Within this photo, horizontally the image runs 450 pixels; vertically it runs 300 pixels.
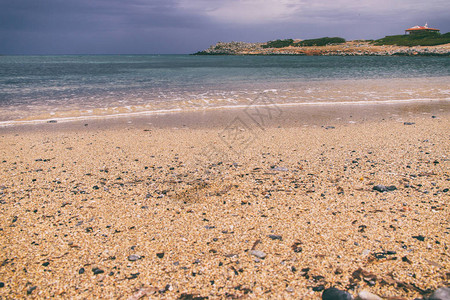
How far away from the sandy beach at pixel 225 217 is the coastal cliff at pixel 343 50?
87.1 m

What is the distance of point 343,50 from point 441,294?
11272cm

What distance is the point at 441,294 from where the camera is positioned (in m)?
2.30

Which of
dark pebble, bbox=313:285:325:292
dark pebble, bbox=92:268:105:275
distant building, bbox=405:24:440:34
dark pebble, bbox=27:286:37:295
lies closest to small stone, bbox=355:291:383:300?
dark pebble, bbox=313:285:325:292

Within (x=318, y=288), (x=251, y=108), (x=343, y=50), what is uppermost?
(x=343, y=50)

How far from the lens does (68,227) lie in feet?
12.0

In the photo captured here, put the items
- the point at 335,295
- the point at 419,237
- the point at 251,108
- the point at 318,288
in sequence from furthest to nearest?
1. the point at 251,108
2. the point at 419,237
3. the point at 318,288
4. the point at 335,295

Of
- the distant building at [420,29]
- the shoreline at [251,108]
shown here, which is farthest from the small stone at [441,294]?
the distant building at [420,29]

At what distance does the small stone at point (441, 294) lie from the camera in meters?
2.27

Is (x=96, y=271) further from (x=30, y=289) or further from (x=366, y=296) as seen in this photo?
(x=366, y=296)

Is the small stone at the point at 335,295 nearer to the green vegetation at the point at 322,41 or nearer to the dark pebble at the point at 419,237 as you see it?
the dark pebble at the point at 419,237

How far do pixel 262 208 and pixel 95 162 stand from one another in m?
4.07

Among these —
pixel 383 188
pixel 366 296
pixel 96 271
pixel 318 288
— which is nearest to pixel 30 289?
pixel 96 271

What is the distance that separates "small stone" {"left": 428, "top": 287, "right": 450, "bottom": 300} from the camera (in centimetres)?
227

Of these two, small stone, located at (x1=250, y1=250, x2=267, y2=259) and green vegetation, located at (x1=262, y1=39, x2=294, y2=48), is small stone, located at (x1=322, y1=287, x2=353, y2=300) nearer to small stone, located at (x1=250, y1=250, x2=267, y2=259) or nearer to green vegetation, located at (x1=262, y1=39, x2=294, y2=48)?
small stone, located at (x1=250, y1=250, x2=267, y2=259)
